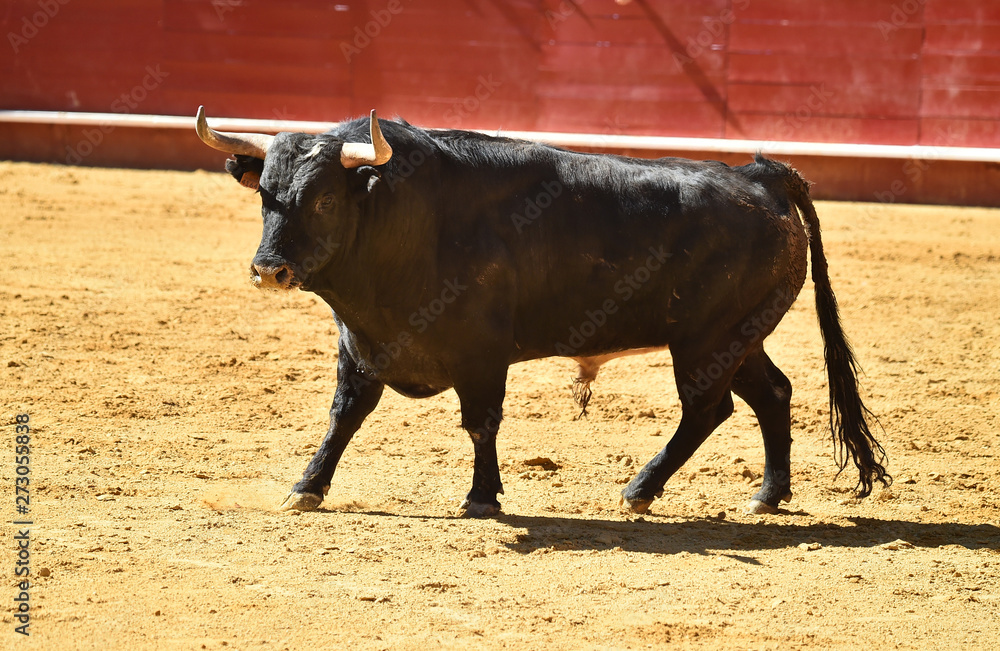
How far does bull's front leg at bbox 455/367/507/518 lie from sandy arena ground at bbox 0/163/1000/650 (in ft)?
0.30

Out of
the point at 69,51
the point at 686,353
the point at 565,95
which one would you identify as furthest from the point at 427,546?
the point at 69,51

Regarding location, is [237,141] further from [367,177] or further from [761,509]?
[761,509]

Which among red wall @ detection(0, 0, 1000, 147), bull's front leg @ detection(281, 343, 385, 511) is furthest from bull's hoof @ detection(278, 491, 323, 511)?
red wall @ detection(0, 0, 1000, 147)

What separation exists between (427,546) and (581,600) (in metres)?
0.67

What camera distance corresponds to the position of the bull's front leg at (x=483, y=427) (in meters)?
4.54

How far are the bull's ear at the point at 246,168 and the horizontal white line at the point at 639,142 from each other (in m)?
7.40

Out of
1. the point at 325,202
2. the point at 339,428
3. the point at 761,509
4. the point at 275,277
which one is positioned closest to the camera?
the point at 275,277

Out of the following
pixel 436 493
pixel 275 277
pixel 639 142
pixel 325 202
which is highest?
pixel 639 142

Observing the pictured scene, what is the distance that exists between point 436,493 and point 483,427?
0.52 metres

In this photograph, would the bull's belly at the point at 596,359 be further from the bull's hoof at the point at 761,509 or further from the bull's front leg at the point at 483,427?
the bull's hoof at the point at 761,509

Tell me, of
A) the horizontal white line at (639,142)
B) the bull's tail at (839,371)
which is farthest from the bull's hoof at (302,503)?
the horizontal white line at (639,142)

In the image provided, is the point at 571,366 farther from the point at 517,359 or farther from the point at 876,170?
the point at 876,170

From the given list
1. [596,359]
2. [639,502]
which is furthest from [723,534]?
[596,359]

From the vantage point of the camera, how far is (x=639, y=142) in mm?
11883
